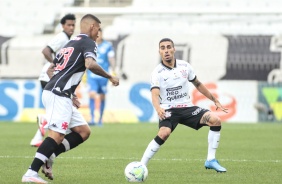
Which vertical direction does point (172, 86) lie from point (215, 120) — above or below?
above

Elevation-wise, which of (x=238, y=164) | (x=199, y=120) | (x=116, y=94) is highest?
(x=199, y=120)

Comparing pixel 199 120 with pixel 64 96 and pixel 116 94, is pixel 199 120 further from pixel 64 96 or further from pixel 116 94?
pixel 116 94

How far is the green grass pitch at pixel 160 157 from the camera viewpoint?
9414mm

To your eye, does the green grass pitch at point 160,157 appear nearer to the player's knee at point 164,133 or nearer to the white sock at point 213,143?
the white sock at point 213,143

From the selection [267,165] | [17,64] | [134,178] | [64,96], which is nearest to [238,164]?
[267,165]

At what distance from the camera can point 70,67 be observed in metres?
8.85

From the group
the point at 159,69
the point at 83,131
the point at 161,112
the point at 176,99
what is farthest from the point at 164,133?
the point at 83,131

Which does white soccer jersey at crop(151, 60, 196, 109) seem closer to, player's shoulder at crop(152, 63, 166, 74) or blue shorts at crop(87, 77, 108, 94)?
player's shoulder at crop(152, 63, 166, 74)

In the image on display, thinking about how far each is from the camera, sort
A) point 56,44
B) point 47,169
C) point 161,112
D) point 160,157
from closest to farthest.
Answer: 1. point 47,169
2. point 161,112
3. point 160,157
4. point 56,44

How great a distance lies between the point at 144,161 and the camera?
9.94 meters

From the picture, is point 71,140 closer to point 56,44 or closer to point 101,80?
point 56,44

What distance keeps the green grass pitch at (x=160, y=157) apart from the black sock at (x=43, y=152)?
0.41 metres

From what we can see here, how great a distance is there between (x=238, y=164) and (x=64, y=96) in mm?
3402

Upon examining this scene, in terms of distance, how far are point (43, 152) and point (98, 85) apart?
11.9 m
